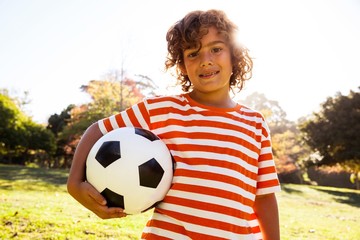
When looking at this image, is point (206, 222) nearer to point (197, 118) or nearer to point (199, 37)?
point (197, 118)

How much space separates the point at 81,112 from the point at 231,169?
24617 millimetres

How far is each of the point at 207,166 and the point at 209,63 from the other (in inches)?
26.3

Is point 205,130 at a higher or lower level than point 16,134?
lower

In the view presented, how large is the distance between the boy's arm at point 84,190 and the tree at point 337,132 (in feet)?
81.0

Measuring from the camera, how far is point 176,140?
1945 millimetres

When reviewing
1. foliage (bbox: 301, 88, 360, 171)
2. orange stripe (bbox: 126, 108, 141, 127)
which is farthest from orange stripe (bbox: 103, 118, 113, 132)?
foliage (bbox: 301, 88, 360, 171)

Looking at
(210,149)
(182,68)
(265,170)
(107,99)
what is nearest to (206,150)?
(210,149)

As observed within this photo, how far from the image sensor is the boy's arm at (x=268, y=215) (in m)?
2.07

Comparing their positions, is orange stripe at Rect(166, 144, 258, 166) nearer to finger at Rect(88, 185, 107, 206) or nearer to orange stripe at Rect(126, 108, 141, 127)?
orange stripe at Rect(126, 108, 141, 127)

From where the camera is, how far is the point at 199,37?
7.02 ft

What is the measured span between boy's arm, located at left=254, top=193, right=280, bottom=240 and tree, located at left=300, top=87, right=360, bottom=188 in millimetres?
23883

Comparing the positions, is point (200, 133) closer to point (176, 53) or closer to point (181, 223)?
point (181, 223)

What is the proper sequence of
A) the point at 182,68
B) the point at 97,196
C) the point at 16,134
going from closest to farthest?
1. the point at 97,196
2. the point at 182,68
3. the point at 16,134

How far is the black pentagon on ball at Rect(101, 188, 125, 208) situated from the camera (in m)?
1.76
